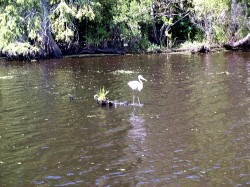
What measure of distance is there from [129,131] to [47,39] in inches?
1224

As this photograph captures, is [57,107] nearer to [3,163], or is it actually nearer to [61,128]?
[61,128]

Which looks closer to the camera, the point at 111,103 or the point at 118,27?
the point at 111,103

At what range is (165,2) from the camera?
51969 millimetres

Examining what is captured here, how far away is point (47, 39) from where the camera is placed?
156ft

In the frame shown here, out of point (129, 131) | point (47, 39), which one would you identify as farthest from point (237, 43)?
point (129, 131)

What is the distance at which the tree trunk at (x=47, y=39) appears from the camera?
4662 centimetres

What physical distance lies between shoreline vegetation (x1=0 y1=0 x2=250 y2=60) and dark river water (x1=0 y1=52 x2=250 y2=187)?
14098mm

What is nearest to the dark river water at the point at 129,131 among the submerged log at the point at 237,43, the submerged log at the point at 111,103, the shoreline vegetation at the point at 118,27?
the submerged log at the point at 111,103

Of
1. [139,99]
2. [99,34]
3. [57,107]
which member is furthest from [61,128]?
[99,34]

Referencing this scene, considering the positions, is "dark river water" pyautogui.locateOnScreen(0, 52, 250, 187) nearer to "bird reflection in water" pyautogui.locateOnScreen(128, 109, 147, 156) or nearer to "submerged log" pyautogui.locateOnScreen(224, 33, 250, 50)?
"bird reflection in water" pyautogui.locateOnScreen(128, 109, 147, 156)

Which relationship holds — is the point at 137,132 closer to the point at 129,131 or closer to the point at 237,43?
the point at 129,131

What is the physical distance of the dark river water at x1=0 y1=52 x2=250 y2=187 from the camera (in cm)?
1382

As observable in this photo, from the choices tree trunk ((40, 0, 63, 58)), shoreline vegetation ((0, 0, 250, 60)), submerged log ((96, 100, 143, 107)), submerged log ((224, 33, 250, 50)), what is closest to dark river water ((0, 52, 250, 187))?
submerged log ((96, 100, 143, 107))

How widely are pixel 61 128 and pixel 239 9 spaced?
33.0 meters
